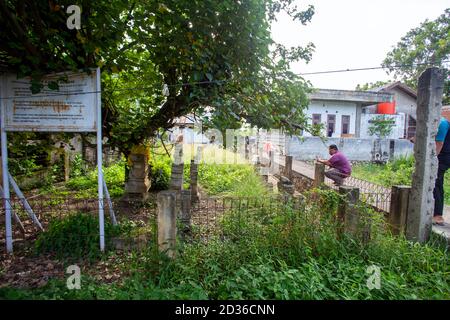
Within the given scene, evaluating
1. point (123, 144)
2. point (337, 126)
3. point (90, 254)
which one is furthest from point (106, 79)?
point (337, 126)

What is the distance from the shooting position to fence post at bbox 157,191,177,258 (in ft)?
10.2

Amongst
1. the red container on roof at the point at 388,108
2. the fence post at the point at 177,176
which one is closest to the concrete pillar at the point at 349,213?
the fence post at the point at 177,176

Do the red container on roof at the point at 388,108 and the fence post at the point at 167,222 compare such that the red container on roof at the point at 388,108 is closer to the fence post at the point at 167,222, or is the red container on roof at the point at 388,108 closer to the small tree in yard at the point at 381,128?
the small tree in yard at the point at 381,128

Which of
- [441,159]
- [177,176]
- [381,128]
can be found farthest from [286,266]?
[381,128]

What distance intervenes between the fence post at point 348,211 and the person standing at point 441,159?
5.02ft

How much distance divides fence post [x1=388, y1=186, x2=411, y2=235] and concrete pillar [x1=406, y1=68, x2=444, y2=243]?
0.10 meters

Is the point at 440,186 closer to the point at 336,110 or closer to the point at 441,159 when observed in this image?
the point at 441,159

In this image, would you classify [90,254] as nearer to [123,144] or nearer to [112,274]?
[112,274]

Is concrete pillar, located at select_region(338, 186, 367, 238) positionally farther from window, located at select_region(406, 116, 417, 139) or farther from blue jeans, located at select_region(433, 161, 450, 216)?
window, located at select_region(406, 116, 417, 139)

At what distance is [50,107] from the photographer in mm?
3602

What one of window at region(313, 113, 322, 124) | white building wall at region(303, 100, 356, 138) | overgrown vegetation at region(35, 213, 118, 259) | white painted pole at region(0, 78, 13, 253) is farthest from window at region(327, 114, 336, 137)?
white painted pole at region(0, 78, 13, 253)

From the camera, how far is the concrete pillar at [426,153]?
361 cm

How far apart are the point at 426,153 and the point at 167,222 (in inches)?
144
